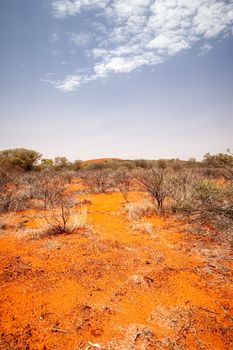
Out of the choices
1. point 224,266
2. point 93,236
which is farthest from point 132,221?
point 224,266

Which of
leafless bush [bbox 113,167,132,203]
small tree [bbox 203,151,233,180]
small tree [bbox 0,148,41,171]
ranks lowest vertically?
leafless bush [bbox 113,167,132,203]

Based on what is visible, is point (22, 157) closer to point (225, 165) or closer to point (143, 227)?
point (143, 227)

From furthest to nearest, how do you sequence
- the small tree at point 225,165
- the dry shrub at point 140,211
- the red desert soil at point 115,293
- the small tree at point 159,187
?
the small tree at point 159,187 → the dry shrub at point 140,211 → the small tree at point 225,165 → the red desert soil at point 115,293

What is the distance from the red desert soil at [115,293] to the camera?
246cm

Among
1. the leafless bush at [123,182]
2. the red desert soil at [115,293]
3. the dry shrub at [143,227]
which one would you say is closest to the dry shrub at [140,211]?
the dry shrub at [143,227]

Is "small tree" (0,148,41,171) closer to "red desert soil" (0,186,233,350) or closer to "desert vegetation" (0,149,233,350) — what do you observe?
"desert vegetation" (0,149,233,350)

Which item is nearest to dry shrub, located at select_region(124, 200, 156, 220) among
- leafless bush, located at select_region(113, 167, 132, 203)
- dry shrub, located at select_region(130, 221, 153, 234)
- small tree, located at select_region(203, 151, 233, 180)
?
dry shrub, located at select_region(130, 221, 153, 234)

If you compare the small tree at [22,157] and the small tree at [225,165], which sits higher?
the small tree at [22,157]

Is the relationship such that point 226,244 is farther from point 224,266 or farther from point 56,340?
point 56,340

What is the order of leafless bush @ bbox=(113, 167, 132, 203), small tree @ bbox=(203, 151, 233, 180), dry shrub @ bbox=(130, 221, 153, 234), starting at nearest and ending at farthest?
1. small tree @ bbox=(203, 151, 233, 180)
2. dry shrub @ bbox=(130, 221, 153, 234)
3. leafless bush @ bbox=(113, 167, 132, 203)

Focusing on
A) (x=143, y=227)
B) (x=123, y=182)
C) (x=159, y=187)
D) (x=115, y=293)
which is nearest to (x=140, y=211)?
(x=159, y=187)

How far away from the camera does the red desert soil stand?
2.46m

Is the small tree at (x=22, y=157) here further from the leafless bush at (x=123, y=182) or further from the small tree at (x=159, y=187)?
the small tree at (x=159, y=187)

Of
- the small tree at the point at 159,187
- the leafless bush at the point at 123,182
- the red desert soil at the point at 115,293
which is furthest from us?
the leafless bush at the point at 123,182
